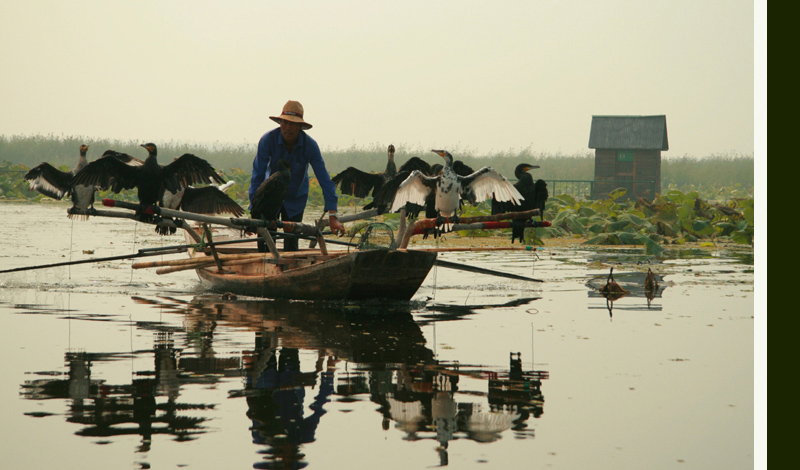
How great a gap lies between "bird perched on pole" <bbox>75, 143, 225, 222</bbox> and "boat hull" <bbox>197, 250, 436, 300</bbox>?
4.54ft

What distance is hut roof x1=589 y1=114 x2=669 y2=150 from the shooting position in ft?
104

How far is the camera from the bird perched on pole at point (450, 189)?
7.62m

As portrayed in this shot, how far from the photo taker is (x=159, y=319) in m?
7.52

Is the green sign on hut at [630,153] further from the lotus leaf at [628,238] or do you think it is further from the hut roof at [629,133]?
the lotus leaf at [628,238]

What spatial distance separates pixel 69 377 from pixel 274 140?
3.88 m

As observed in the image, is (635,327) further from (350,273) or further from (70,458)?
(70,458)

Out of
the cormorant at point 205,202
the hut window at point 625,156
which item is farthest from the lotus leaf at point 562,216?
the hut window at point 625,156

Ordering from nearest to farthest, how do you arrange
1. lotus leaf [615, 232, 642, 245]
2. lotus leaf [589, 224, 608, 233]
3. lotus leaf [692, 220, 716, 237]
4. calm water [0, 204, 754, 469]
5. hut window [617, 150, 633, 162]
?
1. calm water [0, 204, 754, 469]
2. lotus leaf [615, 232, 642, 245]
3. lotus leaf [692, 220, 716, 237]
4. lotus leaf [589, 224, 608, 233]
5. hut window [617, 150, 633, 162]

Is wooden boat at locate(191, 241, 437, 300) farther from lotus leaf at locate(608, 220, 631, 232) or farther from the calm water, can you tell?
lotus leaf at locate(608, 220, 631, 232)

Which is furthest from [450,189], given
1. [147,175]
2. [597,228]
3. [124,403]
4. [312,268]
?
[597,228]

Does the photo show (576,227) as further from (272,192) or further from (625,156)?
(625,156)

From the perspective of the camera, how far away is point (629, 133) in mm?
32094

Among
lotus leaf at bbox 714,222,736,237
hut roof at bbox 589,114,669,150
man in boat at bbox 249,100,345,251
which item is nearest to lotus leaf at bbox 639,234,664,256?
lotus leaf at bbox 714,222,736,237

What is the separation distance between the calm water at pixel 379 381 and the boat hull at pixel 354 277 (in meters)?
0.20
